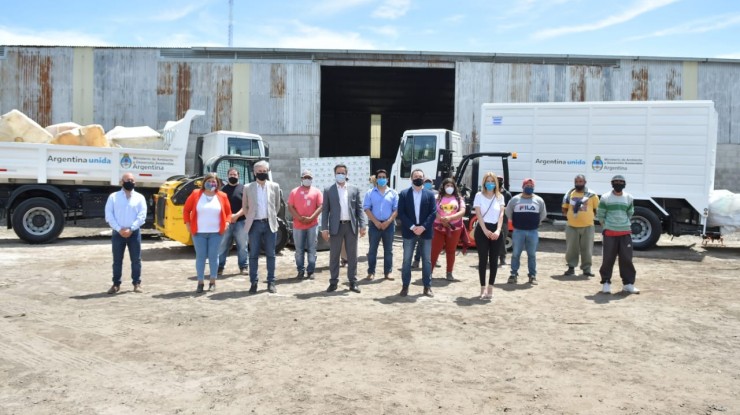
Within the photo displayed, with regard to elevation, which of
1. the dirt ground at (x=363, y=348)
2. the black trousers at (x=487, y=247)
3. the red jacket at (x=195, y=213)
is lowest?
the dirt ground at (x=363, y=348)

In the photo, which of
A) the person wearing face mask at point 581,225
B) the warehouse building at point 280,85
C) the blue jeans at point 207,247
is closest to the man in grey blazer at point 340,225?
the blue jeans at point 207,247

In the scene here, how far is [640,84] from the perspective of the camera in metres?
20.5

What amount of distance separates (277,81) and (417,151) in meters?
7.72

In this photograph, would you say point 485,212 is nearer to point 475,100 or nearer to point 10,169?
point 10,169

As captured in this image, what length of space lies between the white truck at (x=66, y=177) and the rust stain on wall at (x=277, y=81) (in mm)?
7133

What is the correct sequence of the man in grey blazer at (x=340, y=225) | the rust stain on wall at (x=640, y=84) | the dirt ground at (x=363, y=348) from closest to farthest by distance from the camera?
the dirt ground at (x=363, y=348)
the man in grey blazer at (x=340, y=225)
the rust stain on wall at (x=640, y=84)

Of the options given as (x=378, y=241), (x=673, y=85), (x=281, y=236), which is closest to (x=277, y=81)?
(x=281, y=236)

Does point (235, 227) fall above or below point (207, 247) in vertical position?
above

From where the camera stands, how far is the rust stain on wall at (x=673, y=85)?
2038 cm

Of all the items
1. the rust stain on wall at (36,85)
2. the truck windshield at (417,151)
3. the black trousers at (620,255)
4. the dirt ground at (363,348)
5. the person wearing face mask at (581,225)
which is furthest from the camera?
the rust stain on wall at (36,85)

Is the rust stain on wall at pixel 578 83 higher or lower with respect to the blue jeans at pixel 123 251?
higher

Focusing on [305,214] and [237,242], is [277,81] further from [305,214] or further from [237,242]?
[305,214]

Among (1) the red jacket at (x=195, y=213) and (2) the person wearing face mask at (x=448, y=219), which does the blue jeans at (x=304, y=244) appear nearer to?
(1) the red jacket at (x=195, y=213)

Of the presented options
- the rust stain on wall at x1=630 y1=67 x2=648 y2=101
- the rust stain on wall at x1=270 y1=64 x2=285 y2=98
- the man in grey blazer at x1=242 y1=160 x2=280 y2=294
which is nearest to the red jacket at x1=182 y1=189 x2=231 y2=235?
the man in grey blazer at x1=242 y1=160 x2=280 y2=294
